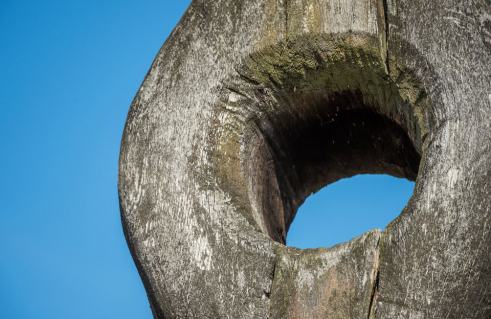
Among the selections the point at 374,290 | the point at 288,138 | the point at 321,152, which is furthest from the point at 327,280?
the point at 321,152

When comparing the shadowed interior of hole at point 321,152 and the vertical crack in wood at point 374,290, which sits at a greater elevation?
the shadowed interior of hole at point 321,152

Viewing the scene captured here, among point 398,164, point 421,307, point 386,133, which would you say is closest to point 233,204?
point 421,307

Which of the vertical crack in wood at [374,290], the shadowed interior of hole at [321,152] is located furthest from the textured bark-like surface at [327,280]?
the shadowed interior of hole at [321,152]

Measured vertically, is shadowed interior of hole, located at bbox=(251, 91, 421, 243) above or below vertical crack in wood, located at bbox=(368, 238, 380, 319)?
above

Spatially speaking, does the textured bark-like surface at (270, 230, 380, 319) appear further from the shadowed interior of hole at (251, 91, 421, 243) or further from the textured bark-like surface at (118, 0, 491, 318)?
the shadowed interior of hole at (251, 91, 421, 243)

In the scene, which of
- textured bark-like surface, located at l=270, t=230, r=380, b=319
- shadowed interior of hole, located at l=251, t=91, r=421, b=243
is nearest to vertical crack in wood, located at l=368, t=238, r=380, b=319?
textured bark-like surface, located at l=270, t=230, r=380, b=319

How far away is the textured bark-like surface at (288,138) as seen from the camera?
6.70ft

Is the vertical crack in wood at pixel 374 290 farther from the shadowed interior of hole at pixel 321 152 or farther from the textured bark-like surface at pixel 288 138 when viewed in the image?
the shadowed interior of hole at pixel 321 152

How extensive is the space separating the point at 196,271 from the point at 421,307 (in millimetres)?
824

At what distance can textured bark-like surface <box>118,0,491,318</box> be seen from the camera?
6.70ft

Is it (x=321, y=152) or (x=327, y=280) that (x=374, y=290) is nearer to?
(x=327, y=280)

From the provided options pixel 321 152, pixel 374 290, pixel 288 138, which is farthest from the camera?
pixel 321 152

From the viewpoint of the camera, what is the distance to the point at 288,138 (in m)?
3.04

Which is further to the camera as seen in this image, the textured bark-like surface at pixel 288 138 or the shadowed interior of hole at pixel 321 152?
the shadowed interior of hole at pixel 321 152
